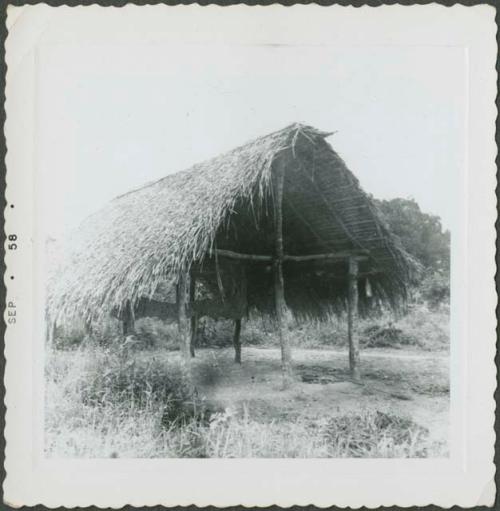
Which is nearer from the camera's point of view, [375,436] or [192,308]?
[375,436]

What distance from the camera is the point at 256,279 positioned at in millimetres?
6422

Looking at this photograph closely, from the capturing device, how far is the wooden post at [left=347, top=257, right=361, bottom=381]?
462 centimetres

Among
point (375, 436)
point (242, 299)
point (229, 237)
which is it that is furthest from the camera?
point (242, 299)

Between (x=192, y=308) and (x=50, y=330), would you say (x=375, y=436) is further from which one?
(x=50, y=330)

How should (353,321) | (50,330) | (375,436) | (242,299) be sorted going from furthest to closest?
(242,299), (353,321), (375,436), (50,330)

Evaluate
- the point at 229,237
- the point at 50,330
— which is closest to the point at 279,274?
the point at 229,237

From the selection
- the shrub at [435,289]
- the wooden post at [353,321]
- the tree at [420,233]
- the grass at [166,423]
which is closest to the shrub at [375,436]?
the grass at [166,423]

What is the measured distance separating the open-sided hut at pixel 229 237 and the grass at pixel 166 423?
0.35m

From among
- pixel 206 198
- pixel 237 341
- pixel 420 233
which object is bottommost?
pixel 237 341

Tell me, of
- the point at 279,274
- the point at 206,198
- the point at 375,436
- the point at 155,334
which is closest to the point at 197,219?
the point at 206,198

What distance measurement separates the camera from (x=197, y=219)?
13.7 ft

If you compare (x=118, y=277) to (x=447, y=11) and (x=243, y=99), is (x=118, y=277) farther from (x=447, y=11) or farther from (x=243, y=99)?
(x=447, y=11)

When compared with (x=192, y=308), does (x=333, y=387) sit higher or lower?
lower

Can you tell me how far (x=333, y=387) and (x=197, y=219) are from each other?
1819 millimetres
